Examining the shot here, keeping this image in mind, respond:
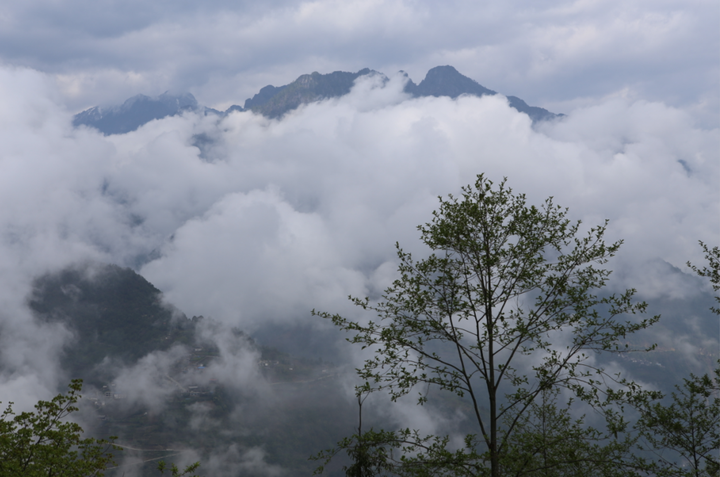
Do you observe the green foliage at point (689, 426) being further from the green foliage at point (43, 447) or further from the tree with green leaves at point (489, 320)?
the green foliage at point (43, 447)

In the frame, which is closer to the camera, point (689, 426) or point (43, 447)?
point (43, 447)

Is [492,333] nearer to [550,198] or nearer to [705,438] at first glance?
[550,198]

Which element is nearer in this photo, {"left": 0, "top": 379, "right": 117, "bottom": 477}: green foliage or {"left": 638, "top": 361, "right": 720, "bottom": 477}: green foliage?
{"left": 0, "top": 379, "right": 117, "bottom": 477}: green foliage

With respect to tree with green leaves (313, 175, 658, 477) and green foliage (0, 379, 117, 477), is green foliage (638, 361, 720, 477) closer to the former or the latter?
tree with green leaves (313, 175, 658, 477)

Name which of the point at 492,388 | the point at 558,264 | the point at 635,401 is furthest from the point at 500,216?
the point at 635,401

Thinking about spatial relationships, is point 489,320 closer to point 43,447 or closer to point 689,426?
point 689,426

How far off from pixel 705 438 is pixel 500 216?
49.8ft

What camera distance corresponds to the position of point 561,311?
16.1 m

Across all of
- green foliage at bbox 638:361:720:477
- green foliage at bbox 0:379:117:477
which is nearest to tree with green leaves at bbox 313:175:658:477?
green foliage at bbox 638:361:720:477

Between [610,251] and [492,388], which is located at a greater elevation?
[610,251]

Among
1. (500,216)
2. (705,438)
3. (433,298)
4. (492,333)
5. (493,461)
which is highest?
(500,216)

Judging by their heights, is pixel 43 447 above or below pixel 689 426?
below

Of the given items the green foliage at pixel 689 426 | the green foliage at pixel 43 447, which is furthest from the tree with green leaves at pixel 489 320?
the green foliage at pixel 43 447

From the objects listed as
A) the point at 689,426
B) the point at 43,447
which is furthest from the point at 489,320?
the point at 43,447
